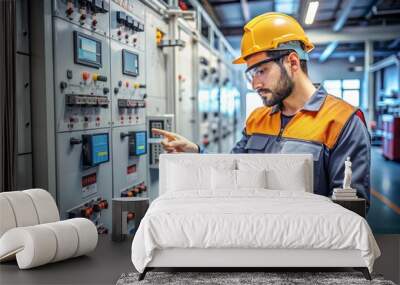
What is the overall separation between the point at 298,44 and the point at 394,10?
4.56m

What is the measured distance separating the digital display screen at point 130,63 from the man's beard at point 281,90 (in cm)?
127

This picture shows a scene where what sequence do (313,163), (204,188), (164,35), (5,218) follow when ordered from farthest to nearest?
(164,35) → (313,163) → (204,188) → (5,218)

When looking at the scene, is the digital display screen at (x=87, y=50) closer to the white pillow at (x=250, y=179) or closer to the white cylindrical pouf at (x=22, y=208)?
the white cylindrical pouf at (x=22, y=208)

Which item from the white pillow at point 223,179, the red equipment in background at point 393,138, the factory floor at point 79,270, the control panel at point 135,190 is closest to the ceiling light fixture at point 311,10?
the white pillow at point 223,179

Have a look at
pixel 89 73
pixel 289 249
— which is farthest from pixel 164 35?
pixel 289 249

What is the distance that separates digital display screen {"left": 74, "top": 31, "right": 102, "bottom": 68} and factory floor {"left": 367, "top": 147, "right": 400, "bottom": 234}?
12.5 feet

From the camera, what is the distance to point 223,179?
3953 millimetres

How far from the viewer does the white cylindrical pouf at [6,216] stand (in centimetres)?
325

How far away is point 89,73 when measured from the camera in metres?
4.18

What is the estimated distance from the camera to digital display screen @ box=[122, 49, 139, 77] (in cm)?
483

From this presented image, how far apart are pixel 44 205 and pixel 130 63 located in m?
1.97

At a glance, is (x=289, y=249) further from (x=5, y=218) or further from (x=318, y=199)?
(x=5, y=218)

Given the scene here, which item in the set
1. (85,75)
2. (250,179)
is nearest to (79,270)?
(250,179)

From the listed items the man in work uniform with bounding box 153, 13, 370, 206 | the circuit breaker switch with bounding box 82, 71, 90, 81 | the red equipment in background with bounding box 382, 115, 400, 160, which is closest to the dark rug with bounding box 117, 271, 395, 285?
the man in work uniform with bounding box 153, 13, 370, 206
